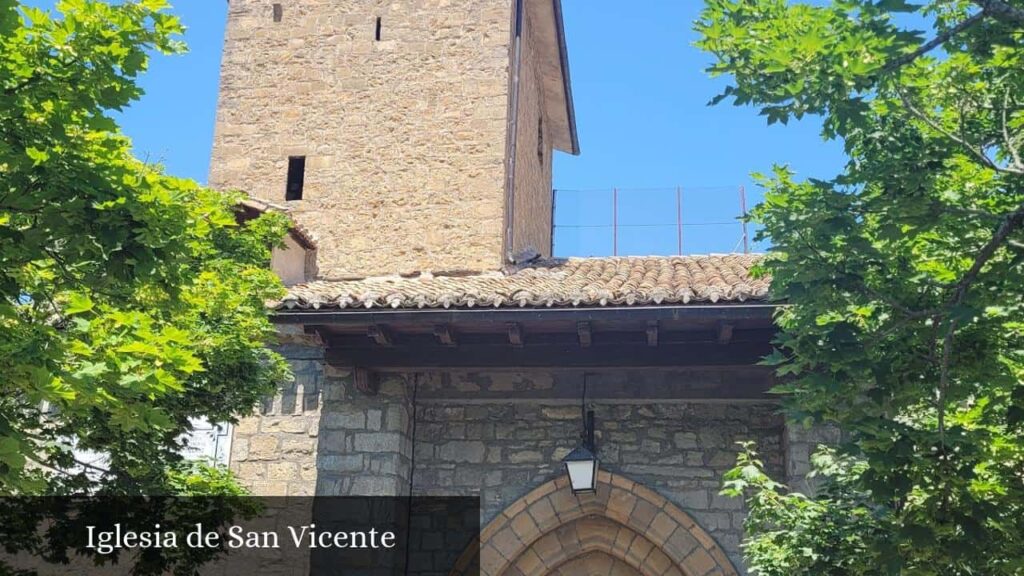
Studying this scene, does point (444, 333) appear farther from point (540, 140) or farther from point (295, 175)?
point (540, 140)

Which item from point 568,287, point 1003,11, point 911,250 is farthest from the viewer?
point 568,287

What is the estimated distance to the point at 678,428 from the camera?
24.2 ft

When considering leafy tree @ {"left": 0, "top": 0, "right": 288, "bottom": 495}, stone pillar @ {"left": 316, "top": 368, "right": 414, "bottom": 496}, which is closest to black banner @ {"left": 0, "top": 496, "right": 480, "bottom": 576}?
stone pillar @ {"left": 316, "top": 368, "right": 414, "bottom": 496}

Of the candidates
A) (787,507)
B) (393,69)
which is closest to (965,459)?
(787,507)

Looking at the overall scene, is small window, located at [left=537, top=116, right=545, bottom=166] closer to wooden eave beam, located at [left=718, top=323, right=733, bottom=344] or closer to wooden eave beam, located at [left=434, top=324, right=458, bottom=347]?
wooden eave beam, located at [left=434, top=324, right=458, bottom=347]

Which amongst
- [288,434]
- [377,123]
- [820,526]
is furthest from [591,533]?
[377,123]

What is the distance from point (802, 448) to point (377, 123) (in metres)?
5.48

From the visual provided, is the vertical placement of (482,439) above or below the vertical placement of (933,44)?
below

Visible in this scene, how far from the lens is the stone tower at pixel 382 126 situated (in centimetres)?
981

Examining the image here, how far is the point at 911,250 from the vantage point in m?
4.25

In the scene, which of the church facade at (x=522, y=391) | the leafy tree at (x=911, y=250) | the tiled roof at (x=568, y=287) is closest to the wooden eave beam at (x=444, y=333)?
the church facade at (x=522, y=391)

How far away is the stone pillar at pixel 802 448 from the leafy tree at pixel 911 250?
8.12 feet

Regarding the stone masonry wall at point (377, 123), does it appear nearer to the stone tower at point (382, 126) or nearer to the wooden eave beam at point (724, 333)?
the stone tower at point (382, 126)

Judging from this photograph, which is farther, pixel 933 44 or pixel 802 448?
pixel 802 448
